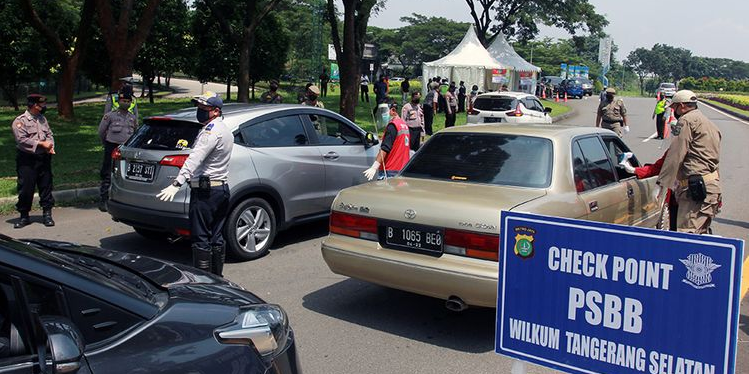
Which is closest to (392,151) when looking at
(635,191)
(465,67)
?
A: (635,191)

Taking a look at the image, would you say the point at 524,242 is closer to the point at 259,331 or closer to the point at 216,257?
the point at 259,331

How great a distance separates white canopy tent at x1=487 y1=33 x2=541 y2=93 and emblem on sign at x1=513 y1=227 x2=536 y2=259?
3392cm

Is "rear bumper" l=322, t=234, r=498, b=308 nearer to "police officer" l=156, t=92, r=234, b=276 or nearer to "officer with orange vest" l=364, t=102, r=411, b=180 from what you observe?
"police officer" l=156, t=92, r=234, b=276

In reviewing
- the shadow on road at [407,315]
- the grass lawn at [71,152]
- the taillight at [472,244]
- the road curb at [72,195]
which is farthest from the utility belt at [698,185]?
the grass lawn at [71,152]

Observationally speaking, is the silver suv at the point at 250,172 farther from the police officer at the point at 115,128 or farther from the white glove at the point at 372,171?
the police officer at the point at 115,128

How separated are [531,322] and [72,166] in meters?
11.5

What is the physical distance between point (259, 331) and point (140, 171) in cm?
464

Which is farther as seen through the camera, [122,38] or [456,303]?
[122,38]

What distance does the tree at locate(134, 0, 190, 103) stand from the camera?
96.3 feet

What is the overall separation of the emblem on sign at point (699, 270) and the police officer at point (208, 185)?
161 inches

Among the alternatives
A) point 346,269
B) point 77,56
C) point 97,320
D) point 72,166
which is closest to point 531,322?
point 97,320

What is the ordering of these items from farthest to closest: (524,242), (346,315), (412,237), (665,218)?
(665,218), (346,315), (412,237), (524,242)

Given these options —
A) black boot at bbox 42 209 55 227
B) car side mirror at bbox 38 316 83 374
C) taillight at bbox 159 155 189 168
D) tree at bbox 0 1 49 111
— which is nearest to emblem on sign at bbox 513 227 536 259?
car side mirror at bbox 38 316 83 374

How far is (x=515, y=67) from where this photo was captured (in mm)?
36562
